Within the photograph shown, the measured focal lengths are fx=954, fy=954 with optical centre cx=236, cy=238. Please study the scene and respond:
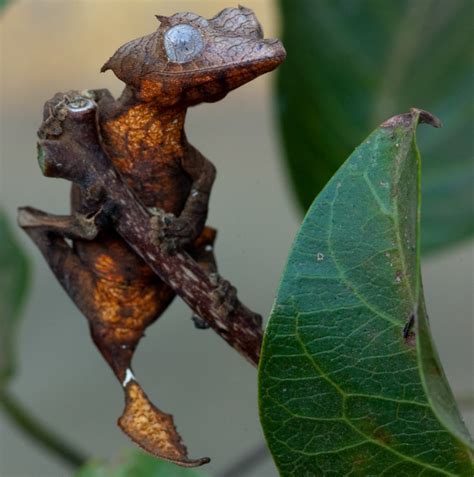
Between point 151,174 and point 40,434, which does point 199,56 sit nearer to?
point 151,174

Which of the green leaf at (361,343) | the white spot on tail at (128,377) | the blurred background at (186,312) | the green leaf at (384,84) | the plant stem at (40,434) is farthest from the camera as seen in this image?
the blurred background at (186,312)

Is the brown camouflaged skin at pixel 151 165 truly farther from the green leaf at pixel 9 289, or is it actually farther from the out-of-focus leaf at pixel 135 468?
the green leaf at pixel 9 289

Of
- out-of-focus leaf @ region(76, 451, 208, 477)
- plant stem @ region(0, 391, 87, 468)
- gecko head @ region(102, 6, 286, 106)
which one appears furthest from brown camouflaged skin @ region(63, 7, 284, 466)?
plant stem @ region(0, 391, 87, 468)

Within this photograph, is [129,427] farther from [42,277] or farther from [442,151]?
[42,277]

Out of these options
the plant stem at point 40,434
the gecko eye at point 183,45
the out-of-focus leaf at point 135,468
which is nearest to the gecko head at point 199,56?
the gecko eye at point 183,45

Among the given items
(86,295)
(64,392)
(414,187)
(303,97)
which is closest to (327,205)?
(414,187)

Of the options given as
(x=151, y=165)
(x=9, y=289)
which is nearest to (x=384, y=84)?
(x=9, y=289)

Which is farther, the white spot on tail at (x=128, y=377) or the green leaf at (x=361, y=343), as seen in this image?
the white spot on tail at (x=128, y=377)

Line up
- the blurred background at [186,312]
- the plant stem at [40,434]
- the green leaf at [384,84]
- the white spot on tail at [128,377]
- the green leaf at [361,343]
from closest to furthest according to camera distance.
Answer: the green leaf at [361,343], the white spot on tail at [128,377], the plant stem at [40,434], the green leaf at [384,84], the blurred background at [186,312]
